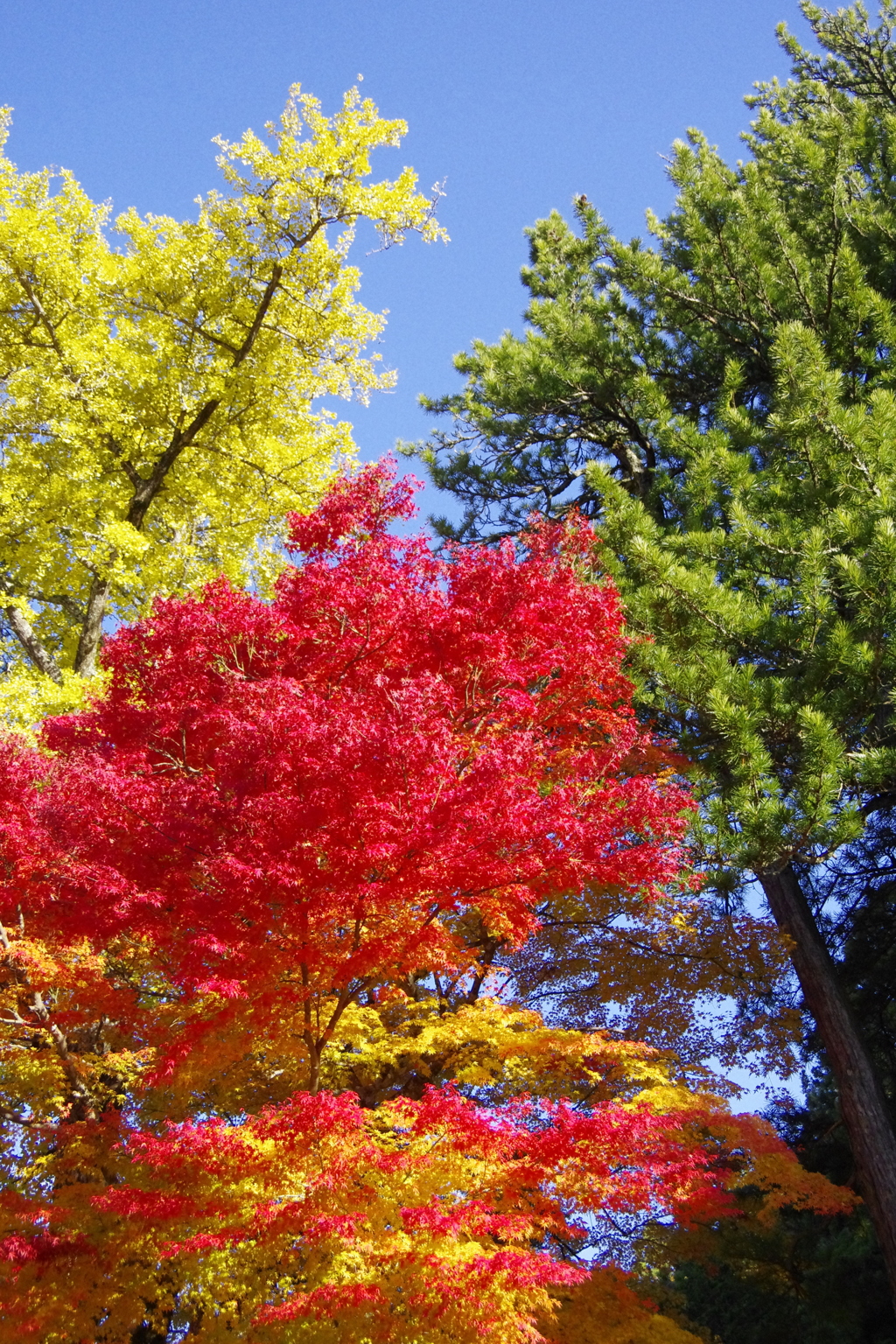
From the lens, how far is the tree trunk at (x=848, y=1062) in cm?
855

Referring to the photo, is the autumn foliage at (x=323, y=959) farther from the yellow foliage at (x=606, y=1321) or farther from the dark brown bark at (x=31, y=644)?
the dark brown bark at (x=31, y=644)

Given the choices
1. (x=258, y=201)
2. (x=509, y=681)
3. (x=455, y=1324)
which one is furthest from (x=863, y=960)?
(x=258, y=201)

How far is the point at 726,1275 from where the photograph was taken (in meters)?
13.2

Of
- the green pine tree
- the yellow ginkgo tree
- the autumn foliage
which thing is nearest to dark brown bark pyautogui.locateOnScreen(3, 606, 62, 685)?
the yellow ginkgo tree

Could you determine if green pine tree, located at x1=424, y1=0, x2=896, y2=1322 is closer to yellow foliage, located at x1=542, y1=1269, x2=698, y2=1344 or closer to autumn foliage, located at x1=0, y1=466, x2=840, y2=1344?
autumn foliage, located at x1=0, y1=466, x2=840, y2=1344

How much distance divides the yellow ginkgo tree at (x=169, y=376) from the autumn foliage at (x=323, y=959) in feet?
14.7

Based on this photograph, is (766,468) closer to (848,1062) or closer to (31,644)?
(848,1062)

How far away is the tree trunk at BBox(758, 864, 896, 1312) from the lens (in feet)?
28.0

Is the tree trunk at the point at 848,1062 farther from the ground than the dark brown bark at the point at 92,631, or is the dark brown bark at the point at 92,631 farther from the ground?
the dark brown bark at the point at 92,631

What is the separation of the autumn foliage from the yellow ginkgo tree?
4483 millimetres

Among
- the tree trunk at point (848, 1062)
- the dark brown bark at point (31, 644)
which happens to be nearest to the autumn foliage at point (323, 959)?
the tree trunk at point (848, 1062)

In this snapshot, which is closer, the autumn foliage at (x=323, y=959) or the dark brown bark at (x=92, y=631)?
the autumn foliage at (x=323, y=959)

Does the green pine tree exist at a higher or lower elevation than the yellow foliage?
higher

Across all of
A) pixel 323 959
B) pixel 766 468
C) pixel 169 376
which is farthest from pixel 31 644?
pixel 766 468
